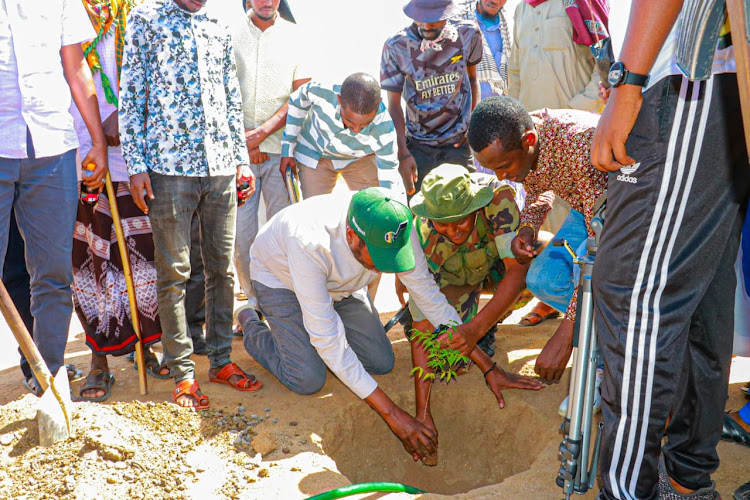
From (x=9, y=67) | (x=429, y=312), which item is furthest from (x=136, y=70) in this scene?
(x=429, y=312)

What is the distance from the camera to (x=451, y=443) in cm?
363

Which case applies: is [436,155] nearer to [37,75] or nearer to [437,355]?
[437,355]

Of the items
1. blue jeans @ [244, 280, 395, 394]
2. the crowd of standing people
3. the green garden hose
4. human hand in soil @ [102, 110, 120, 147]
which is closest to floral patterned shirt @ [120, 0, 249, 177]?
the crowd of standing people

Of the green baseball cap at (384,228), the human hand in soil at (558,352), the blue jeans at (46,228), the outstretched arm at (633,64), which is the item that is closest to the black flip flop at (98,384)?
the blue jeans at (46,228)

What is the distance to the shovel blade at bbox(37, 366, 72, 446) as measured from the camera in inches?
112

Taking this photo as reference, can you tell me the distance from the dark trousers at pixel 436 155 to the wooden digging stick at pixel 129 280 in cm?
228

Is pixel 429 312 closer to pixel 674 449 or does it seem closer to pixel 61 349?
pixel 674 449

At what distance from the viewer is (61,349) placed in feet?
10.3

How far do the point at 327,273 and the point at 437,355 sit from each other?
0.70 meters

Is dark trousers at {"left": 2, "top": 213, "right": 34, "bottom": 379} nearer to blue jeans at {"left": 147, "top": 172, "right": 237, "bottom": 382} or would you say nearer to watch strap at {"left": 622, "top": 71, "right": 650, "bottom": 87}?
blue jeans at {"left": 147, "top": 172, "right": 237, "bottom": 382}

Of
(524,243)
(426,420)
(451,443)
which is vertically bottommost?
(451,443)

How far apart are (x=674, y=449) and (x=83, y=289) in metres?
3.10

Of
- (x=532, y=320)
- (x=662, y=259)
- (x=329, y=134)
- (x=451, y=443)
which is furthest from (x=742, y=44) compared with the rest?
(x=329, y=134)

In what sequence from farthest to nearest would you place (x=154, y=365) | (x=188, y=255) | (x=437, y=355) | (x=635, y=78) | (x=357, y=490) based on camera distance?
1. (x=154, y=365)
2. (x=188, y=255)
3. (x=437, y=355)
4. (x=357, y=490)
5. (x=635, y=78)
